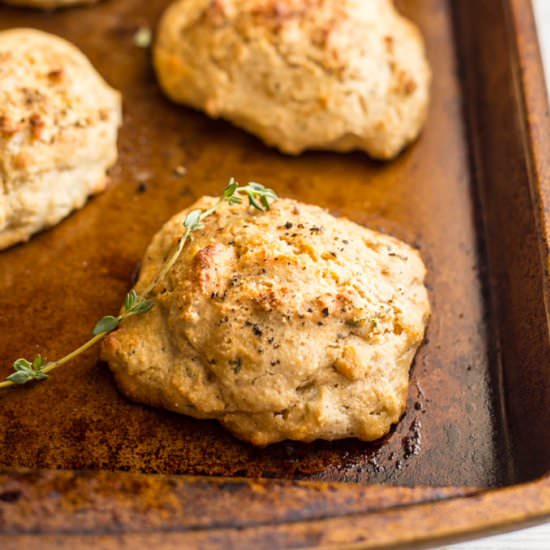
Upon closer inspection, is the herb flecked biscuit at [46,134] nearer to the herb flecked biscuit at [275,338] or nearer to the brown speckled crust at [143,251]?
the brown speckled crust at [143,251]

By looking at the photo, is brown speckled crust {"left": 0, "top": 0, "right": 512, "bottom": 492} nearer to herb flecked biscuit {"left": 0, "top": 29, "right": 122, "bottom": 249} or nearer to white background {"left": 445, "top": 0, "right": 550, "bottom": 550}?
herb flecked biscuit {"left": 0, "top": 29, "right": 122, "bottom": 249}

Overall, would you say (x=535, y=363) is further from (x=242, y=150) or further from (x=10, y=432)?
(x=10, y=432)

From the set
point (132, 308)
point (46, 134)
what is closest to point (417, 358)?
point (132, 308)

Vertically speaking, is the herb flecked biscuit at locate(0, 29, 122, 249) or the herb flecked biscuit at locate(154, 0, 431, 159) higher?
the herb flecked biscuit at locate(154, 0, 431, 159)

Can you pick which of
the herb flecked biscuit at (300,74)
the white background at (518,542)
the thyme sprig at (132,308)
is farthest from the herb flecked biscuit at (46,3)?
the white background at (518,542)

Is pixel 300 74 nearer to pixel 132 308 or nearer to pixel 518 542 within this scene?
pixel 132 308

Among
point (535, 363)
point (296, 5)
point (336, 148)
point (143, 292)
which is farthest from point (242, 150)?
point (535, 363)

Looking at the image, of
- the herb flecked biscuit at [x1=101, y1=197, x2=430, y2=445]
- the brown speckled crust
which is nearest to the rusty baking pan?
the brown speckled crust

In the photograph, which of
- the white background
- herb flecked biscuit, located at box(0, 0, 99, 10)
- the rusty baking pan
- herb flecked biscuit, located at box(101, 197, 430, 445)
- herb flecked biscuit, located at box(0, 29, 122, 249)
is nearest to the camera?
the rusty baking pan
